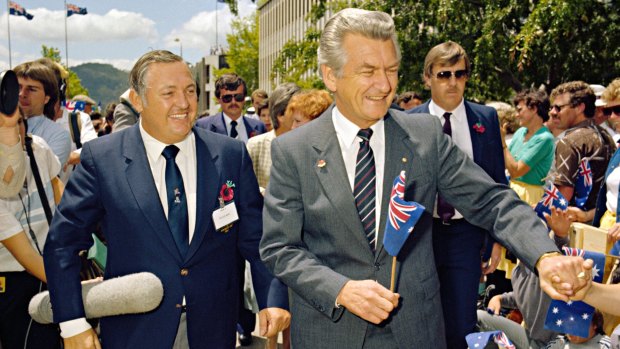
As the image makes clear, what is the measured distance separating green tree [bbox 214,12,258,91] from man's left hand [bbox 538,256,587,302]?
233 feet

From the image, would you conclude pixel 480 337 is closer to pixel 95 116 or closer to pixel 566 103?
pixel 566 103

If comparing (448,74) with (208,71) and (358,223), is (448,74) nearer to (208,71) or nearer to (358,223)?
(358,223)

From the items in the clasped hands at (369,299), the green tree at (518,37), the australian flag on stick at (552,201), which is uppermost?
the green tree at (518,37)

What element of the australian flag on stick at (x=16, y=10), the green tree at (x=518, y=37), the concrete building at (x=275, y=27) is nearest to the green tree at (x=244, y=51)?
the concrete building at (x=275, y=27)

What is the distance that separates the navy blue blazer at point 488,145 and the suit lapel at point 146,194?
273cm

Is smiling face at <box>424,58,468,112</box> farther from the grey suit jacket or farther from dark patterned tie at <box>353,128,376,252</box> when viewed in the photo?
dark patterned tie at <box>353,128,376,252</box>

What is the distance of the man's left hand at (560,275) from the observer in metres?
2.29

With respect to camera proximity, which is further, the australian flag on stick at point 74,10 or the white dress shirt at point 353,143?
the australian flag on stick at point 74,10

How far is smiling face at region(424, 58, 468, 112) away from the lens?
4953 mm

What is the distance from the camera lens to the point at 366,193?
2.51 meters

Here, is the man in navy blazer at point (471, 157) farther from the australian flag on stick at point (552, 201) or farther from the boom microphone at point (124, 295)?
the boom microphone at point (124, 295)

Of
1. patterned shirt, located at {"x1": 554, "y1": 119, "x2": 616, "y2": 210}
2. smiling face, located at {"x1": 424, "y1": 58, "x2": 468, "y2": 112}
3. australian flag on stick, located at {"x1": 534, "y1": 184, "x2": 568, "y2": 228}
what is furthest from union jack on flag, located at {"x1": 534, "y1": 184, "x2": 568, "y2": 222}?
patterned shirt, located at {"x1": 554, "y1": 119, "x2": 616, "y2": 210}

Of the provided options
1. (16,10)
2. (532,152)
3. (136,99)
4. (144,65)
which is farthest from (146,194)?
(16,10)

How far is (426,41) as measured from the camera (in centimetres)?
1708
